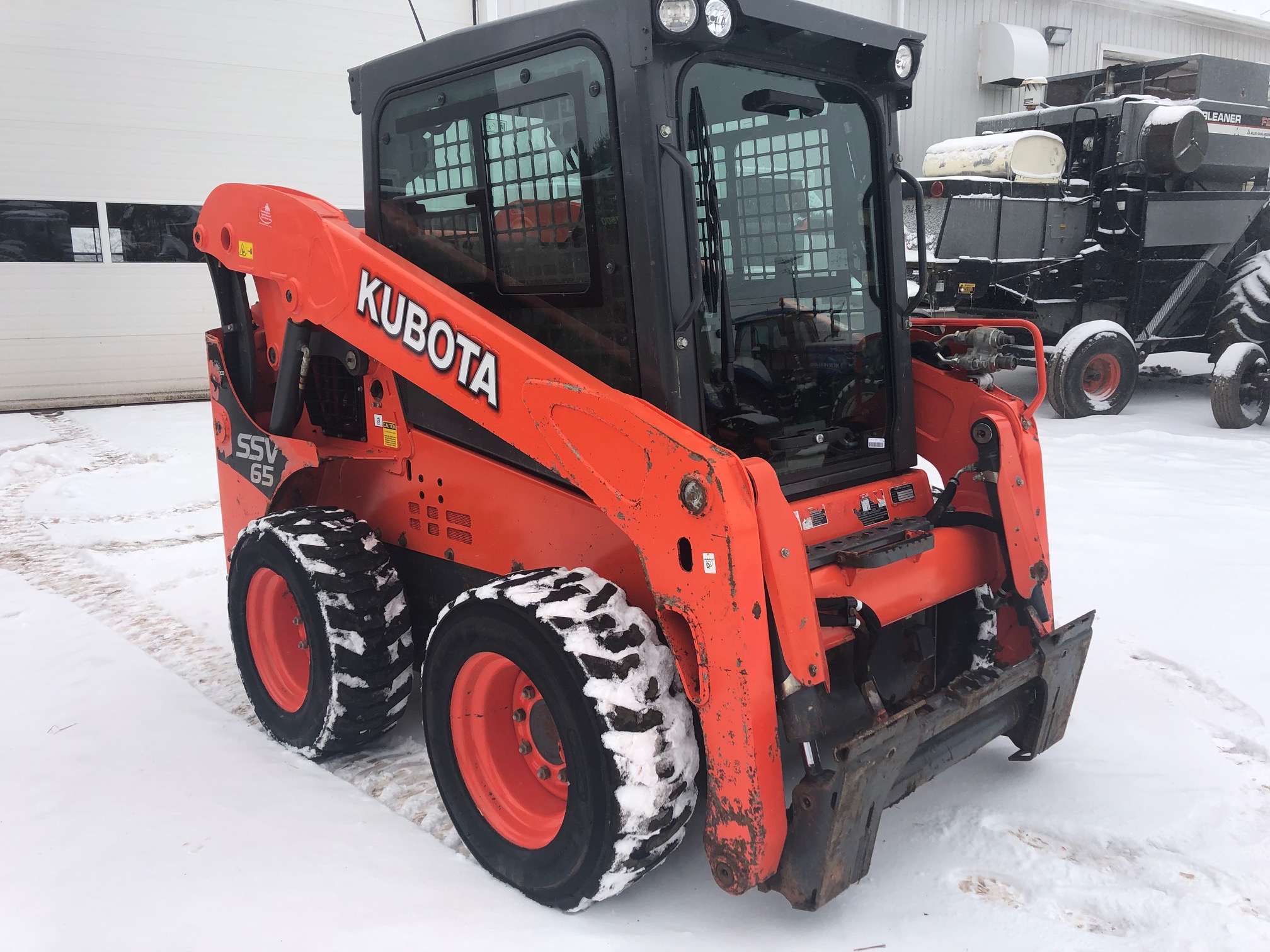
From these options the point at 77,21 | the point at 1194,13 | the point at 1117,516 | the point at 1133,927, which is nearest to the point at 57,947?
the point at 1133,927

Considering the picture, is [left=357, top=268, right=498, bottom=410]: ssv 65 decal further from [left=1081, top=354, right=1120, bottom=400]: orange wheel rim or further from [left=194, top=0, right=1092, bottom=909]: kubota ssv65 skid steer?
[left=1081, top=354, right=1120, bottom=400]: orange wheel rim

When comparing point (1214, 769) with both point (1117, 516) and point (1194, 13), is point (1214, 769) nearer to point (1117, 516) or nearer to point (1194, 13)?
point (1117, 516)

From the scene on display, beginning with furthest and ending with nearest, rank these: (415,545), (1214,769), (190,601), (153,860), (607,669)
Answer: (190,601) < (415,545) < (1214,769) < (153,860) < (607,669)

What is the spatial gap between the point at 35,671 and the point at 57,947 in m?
2.09

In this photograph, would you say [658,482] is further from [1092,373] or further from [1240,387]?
[1092,373]

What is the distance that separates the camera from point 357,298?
122 inches

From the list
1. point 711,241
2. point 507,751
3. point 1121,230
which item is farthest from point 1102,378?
point 507,751

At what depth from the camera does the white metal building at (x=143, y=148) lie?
1044 cm

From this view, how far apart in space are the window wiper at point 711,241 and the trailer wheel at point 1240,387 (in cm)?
764

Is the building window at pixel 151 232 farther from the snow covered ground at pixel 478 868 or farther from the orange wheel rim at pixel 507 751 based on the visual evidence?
Result: the orange wheel rim at pixel 507 751

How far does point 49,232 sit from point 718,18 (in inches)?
418

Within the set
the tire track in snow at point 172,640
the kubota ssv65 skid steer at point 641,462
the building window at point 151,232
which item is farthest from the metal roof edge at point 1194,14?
→ the tire track in snow at point 172,640

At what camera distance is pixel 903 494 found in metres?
3.22

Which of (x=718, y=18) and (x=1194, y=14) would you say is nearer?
(x=718, y=18)
